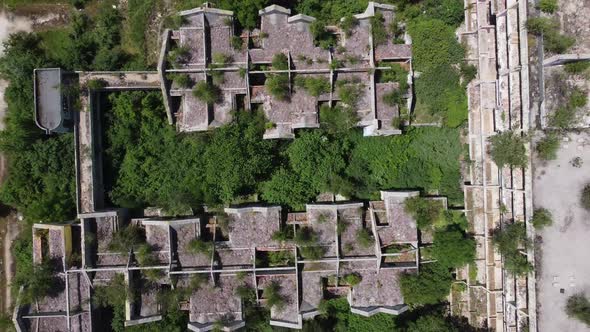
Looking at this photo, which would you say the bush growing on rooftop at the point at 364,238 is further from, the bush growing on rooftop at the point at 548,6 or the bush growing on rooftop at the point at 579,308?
the bush growing on rooftop at the point at 548,6

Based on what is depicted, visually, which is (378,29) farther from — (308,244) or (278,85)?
(308,244)

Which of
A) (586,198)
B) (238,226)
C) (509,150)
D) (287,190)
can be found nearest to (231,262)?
(238,226)

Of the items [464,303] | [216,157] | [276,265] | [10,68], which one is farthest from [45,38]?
[464,303]

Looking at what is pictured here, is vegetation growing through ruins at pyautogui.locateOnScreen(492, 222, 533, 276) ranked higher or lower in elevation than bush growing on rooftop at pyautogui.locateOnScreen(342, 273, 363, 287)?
higher

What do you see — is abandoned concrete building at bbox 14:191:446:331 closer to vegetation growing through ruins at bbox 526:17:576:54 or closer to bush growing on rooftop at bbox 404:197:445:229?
bush growing on rooftop at bbox 404:197:445:229

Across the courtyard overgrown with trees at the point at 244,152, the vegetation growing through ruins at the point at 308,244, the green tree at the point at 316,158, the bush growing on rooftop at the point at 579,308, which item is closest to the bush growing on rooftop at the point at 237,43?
the courtyard overgrown with trees at the point at 244,152

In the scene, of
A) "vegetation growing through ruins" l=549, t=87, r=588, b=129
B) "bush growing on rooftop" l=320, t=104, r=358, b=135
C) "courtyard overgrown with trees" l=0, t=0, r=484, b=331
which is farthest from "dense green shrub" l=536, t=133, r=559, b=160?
"bush growing on rooftop" l=320, t=104, r=358, b=135
